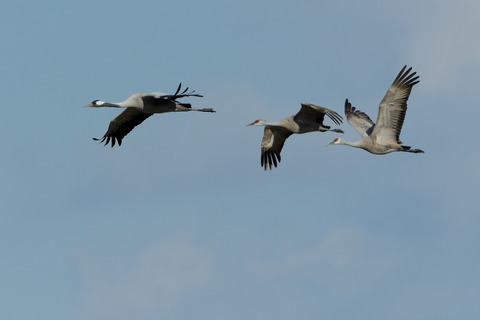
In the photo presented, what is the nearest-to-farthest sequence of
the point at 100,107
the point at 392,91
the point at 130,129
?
the point at 392,91 < the point at 100,107 < the point at 130,129

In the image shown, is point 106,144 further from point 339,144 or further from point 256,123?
point 339,144

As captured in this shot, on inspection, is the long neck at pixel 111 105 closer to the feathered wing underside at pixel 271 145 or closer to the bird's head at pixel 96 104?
the bird's head at pixel 96 104

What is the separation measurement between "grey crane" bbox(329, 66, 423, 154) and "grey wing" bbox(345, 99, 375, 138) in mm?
27

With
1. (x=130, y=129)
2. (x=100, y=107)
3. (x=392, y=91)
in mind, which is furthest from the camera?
(x=130, y=129)

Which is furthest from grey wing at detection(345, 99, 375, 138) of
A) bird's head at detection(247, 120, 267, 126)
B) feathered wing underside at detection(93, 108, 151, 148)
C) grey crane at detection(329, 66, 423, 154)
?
feathered wing underside at detection(93, 108, 151, 148)

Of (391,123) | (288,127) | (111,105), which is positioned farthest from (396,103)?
(111,105)

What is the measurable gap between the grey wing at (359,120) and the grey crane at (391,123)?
27mm

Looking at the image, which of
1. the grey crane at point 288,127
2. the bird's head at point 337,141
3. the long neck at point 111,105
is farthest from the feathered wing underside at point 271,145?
the long neck at point 111,105

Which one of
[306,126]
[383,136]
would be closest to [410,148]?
[383,136]

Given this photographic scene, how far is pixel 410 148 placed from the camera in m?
19.7

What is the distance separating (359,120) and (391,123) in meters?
1.75

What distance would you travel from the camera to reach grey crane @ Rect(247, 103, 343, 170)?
64.9 ft

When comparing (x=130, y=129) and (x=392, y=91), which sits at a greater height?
(x=392, y=91)

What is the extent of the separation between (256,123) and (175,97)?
9.28ft
